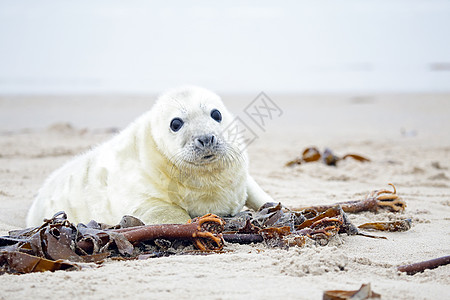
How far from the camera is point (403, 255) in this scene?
3.09 m

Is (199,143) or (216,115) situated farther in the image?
(216,115)

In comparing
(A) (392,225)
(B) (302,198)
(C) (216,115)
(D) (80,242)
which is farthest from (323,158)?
(D) (80,242)

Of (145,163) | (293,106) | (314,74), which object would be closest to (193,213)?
(145,163)

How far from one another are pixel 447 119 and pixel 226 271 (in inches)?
406

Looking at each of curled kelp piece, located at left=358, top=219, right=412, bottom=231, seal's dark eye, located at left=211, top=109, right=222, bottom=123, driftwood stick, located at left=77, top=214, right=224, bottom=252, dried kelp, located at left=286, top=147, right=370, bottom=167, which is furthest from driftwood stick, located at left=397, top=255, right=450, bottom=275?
dried kelp, located at left=286, top=147, right=370, bottom=167

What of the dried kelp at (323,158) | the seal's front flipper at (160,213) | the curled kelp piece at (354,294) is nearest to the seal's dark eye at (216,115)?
the seal's front flipper at (160,213)

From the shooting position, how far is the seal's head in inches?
150

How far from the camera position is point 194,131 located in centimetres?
388

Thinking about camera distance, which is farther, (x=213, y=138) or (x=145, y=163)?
(x=145, y=163)

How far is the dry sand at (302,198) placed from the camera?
2.44m

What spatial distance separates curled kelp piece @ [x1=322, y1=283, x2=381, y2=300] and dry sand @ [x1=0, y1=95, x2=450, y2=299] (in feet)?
0.33

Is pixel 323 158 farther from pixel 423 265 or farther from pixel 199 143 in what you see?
pixel 423 265

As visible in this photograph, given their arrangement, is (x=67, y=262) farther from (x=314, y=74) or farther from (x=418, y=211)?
(x=314, y=74)

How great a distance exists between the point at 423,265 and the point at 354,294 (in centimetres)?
68
